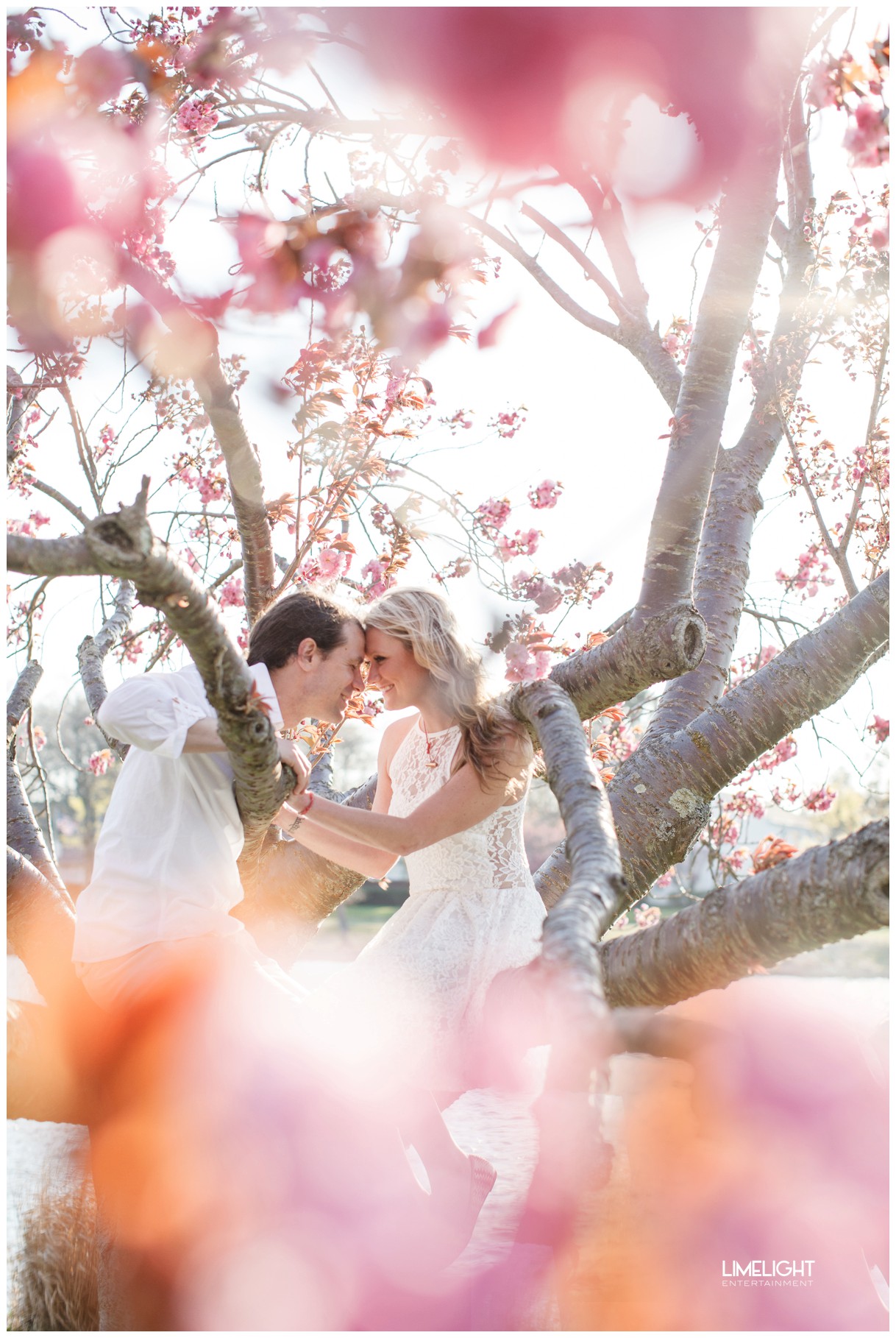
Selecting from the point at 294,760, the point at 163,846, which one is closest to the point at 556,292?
the point at 294,760

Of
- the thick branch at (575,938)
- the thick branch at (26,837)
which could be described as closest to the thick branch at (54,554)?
the thick branch at (575,938)

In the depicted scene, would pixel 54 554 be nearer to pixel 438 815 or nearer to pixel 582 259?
pixel 438 815

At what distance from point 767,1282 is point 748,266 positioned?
8.74 ft

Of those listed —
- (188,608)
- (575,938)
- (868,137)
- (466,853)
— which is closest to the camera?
(575,938)

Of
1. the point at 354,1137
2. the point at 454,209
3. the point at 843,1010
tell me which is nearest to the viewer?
the point at 354,1137

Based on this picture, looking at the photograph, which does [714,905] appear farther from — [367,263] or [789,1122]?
[367,263]

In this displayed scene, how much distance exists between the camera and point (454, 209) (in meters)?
3.22

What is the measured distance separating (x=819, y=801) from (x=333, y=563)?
10.5 ft

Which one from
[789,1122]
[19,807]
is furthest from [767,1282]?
[19,807]

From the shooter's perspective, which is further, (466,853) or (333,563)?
(333,563)

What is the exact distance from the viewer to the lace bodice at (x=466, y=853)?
256 cm

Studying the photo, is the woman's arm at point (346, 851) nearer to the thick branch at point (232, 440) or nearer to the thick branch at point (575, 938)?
the thick branch at point (232, 440)

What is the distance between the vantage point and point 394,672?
2668 mm

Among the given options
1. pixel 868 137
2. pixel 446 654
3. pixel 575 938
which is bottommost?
pixel 575 938
